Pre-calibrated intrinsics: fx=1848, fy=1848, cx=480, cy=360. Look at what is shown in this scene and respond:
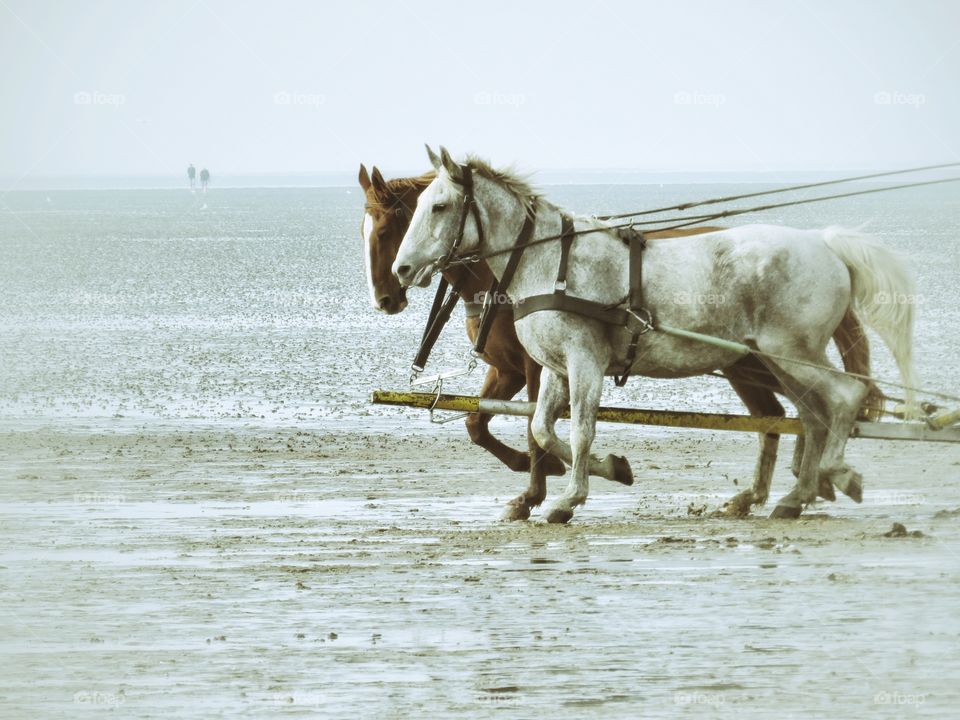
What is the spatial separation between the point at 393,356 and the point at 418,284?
383 inches

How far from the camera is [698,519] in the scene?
34.8 ft

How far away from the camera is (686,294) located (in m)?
10.0

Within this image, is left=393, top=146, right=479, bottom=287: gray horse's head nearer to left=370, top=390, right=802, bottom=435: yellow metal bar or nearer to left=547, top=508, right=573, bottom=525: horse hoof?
left=370, top=390, right=802, bottom=435: yellow metal bar

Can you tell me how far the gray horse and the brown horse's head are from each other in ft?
2.01

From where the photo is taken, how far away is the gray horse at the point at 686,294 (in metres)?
10.0

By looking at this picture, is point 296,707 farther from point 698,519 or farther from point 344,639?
point 698,519

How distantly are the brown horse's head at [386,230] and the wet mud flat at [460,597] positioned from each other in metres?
1.32

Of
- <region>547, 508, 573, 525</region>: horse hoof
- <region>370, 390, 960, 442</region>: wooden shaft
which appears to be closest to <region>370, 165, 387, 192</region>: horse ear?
<region>370, 390, 960, 442</region>: wooden shaft

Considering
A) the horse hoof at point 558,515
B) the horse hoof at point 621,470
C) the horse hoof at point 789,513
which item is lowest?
the horse hoof at point 558,515

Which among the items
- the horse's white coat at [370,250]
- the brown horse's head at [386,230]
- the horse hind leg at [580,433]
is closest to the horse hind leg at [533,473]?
the horse hind leg at [580,433]

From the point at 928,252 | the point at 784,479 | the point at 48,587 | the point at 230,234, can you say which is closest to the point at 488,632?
the point at 48,587

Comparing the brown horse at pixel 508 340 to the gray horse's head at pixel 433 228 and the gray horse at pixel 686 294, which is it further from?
the gray horse's head at pixel 433 228

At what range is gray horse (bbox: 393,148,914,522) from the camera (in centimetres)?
1001

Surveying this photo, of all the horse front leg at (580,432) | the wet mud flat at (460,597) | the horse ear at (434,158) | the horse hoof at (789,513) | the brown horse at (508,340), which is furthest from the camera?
the brown horse at (508,340)
